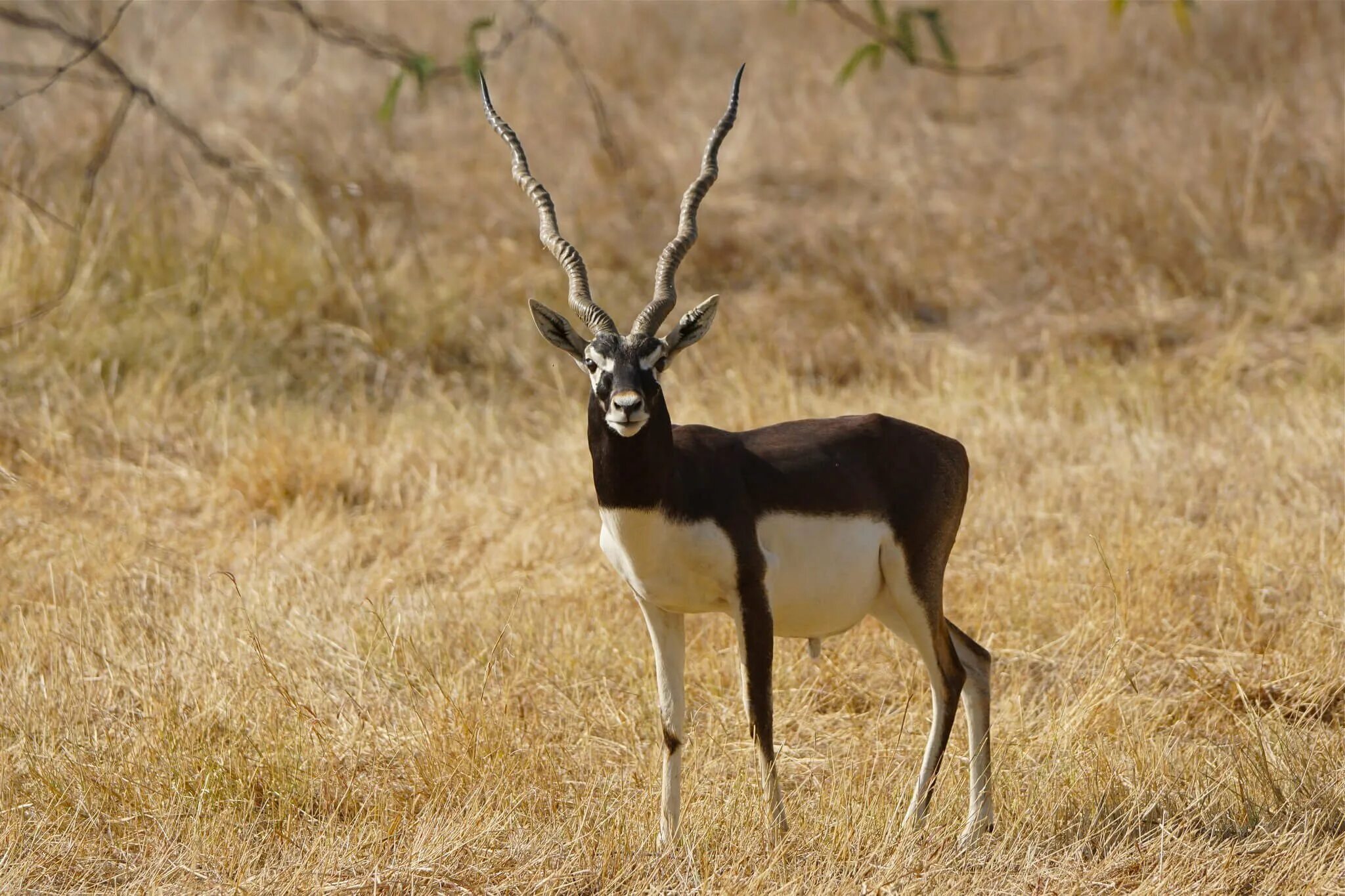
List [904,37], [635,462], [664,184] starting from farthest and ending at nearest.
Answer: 1. [664,184]
2. [904,37]
3. [635,462]

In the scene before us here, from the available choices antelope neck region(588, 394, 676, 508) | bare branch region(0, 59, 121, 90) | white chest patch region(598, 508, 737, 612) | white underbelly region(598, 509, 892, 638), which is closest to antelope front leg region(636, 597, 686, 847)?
white underbelly region(598, 509, 892, 638)

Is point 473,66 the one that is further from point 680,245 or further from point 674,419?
point 674,419

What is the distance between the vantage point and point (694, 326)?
438cm

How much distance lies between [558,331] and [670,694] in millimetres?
1155

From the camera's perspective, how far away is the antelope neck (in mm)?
4039

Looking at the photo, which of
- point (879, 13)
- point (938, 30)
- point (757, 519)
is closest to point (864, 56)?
point (879, 13)

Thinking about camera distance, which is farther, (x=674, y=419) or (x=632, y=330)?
(x=674, y=419)

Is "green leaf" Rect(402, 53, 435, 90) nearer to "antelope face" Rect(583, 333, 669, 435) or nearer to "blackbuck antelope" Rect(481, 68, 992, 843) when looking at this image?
"blackbuck antelope" Rect(481, 68, 992, 843)

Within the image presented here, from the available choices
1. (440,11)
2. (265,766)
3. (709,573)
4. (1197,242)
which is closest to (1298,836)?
(709,573)

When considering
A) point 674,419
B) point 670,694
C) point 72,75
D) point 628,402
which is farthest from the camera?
point 674,419

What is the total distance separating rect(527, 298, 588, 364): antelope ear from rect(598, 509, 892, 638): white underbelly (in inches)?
19.6

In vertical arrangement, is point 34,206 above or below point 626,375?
above

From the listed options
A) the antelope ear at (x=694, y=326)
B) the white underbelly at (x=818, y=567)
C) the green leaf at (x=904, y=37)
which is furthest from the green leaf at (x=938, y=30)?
the white underbelly at (x=818, y=567)

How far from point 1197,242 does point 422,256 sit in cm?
583
